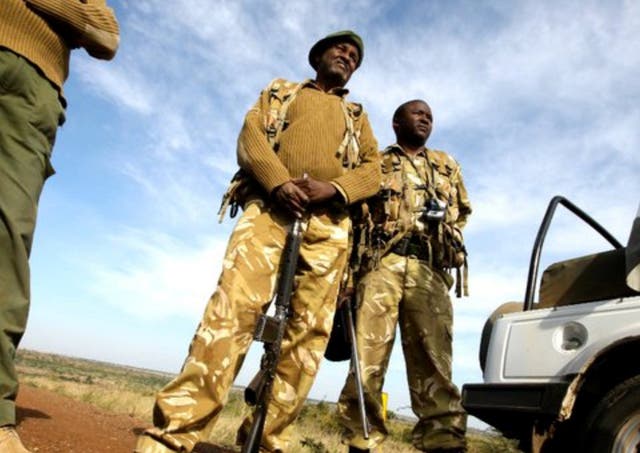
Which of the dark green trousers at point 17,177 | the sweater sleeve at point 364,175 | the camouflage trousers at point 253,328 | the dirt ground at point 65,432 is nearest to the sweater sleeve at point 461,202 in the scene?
the sweater sleeve at point 364,175

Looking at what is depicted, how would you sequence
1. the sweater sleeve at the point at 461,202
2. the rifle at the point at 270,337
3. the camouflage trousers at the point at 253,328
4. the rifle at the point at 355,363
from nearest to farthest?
the camouflage trousers at the point at 253,328
the rifle at the point at 270,337
the rifle at the point at 355,363
the sweater sleeve at the point at 461,202

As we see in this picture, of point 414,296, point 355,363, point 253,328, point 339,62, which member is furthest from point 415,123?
point 253,328

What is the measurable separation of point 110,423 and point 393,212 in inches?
123

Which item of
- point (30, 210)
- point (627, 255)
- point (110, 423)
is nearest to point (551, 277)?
point (627, 255)

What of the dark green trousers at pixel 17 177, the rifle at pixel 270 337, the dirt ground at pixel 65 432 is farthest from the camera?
the dirt ground at pixel 65 432

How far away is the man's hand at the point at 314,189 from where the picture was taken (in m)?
3.08

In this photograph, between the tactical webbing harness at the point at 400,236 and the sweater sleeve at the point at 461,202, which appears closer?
the tactical webbing harness at the point at 400,236

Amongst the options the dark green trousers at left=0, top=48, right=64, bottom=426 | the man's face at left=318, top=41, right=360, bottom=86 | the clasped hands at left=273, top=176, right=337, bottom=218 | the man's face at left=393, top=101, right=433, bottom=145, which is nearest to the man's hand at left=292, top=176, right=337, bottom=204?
the clasped hands at left=273, top=176, right=337, bottom=218

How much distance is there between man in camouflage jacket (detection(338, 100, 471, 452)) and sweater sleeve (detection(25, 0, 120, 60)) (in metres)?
1.86

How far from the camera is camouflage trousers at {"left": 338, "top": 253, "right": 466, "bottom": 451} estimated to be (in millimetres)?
3711

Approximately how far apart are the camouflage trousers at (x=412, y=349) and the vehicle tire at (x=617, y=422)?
1.75 m

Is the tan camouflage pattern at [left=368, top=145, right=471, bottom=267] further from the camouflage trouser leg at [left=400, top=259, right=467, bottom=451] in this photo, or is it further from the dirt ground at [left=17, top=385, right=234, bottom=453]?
the dirt ground at [left=17, top=385, right=234, bottom=453]

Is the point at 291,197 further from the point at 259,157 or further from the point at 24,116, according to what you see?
the point at 24,116

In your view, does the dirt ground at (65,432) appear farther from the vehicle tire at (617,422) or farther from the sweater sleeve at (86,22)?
the vehicle tire at (617,422)
